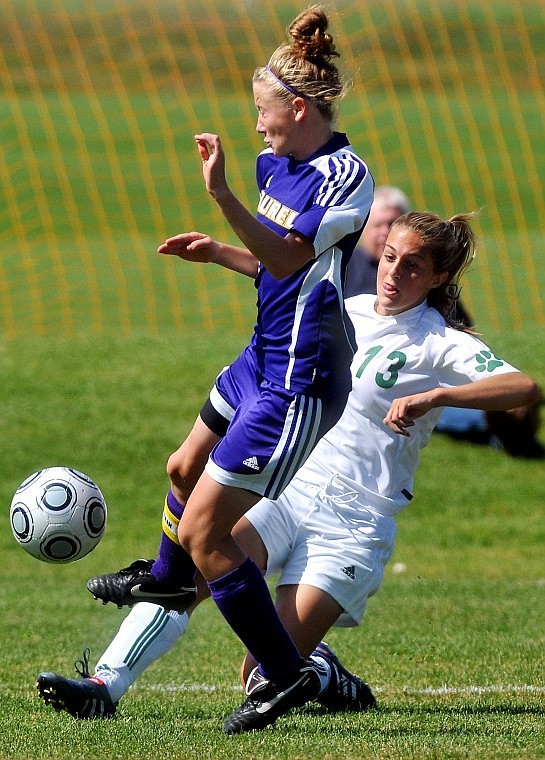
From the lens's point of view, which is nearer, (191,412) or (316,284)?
(316,284)

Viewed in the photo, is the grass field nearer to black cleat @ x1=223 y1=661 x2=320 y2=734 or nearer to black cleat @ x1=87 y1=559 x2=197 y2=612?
black cleat @ x1=223 y1=661 x2=320 y2=734

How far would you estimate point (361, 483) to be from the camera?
4.64 meters

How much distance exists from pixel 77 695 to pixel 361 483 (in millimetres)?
1305

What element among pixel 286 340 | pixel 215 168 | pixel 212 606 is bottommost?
pixel 212 606

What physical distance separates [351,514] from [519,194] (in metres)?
19.6

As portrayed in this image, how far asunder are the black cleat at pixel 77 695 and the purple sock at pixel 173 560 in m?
0.46

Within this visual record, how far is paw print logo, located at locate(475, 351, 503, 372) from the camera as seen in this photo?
425 centimetres

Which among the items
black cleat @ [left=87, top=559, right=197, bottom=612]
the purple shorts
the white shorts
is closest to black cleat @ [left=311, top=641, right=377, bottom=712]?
the white shorts

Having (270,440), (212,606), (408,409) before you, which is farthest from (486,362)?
(212,606)

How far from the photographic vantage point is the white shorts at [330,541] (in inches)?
176

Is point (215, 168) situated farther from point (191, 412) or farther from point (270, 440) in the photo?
point (191, 412)

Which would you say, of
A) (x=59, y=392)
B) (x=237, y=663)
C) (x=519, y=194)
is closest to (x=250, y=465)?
(x=237, y=663)

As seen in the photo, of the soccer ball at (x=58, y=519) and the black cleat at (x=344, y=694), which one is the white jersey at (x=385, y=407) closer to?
the black cleat at (x=344, y=694)

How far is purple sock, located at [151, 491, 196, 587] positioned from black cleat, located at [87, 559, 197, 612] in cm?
3
